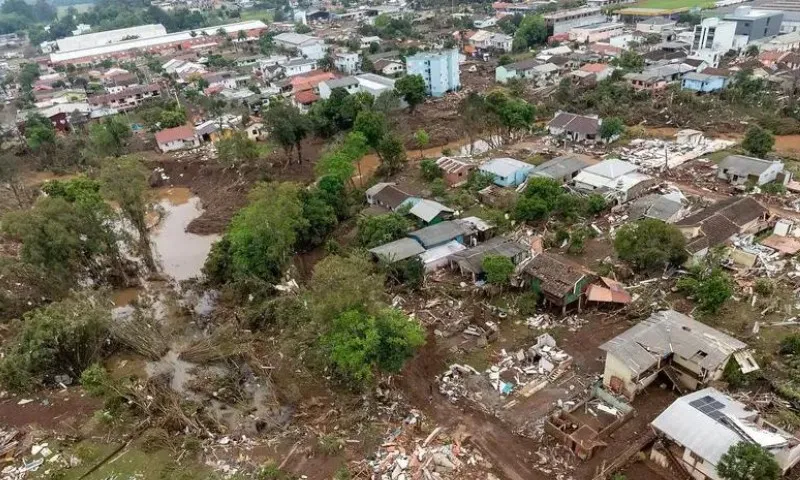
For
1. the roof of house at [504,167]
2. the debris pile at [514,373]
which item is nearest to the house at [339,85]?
the roof of house at [504,167]

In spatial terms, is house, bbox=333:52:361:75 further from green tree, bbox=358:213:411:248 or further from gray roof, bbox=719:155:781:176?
gray roof, bbox=719:155:781:176

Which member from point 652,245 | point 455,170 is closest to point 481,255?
point 652,245

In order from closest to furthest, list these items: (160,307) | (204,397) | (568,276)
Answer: (204,397) < (568,276) < (160,307)

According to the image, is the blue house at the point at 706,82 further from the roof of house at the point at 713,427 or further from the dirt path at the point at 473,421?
the dirt path at the point at 473,421

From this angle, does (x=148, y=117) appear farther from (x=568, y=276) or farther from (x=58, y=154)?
(x=568, y=276)

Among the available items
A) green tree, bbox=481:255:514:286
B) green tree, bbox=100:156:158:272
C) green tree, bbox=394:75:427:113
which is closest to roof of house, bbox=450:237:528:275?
green tree, bbox=481:255:514:286

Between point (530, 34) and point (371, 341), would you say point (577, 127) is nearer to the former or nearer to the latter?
point (371, 341)

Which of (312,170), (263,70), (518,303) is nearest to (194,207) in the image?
(312,170)
